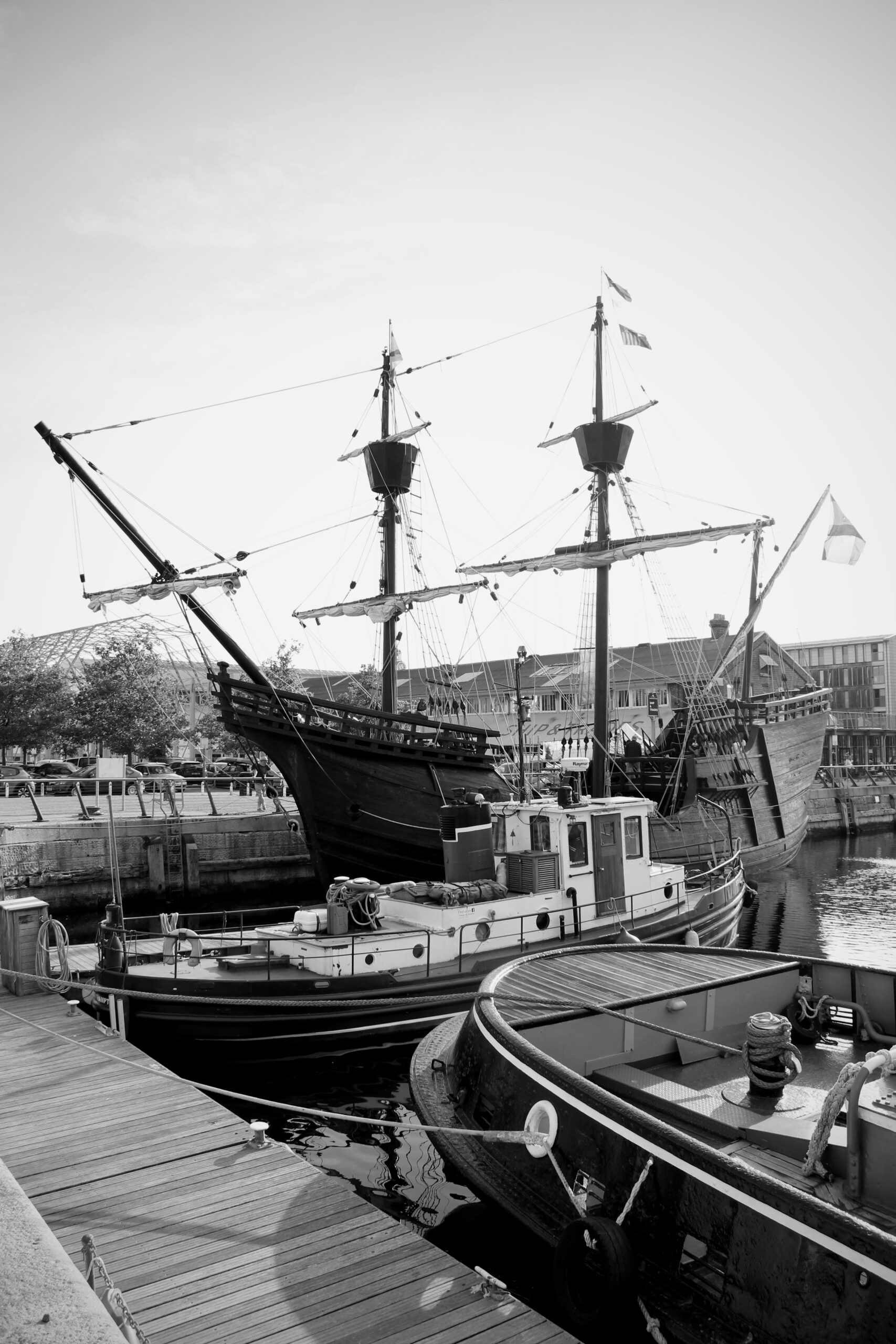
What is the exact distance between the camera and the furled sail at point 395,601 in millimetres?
31266

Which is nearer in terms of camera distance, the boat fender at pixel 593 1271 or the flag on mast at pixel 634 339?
the boat fender at pixel 593 1271

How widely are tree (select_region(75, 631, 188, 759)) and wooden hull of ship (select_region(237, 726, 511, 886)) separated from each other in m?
32.6

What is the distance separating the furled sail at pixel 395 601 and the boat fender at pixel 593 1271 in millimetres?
25940

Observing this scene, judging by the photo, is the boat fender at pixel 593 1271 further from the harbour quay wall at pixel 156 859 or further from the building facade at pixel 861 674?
the building facade at pixel 861 674

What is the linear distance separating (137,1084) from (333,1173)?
2.78 meters

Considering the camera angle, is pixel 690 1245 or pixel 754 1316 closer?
pixel 754 1316

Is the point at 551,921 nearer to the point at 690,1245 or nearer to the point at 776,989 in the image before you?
the point at 776,989

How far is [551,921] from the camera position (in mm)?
15492

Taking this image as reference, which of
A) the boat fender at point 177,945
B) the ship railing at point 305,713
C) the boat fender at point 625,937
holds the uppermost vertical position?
the ship railing at point 305,713

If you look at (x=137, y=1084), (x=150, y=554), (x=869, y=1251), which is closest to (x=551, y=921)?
(x=137, y=1084)

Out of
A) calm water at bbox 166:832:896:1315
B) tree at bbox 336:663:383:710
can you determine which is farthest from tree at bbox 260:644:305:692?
calm water at bbox 166:832:896:1315

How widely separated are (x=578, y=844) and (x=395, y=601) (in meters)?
17.1

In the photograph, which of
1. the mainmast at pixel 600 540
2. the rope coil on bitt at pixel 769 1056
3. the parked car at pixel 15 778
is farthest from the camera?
the parked car at pixel 15 778

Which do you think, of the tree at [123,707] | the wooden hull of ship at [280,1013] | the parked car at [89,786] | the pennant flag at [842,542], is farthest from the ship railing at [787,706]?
the tree at [123,707]
